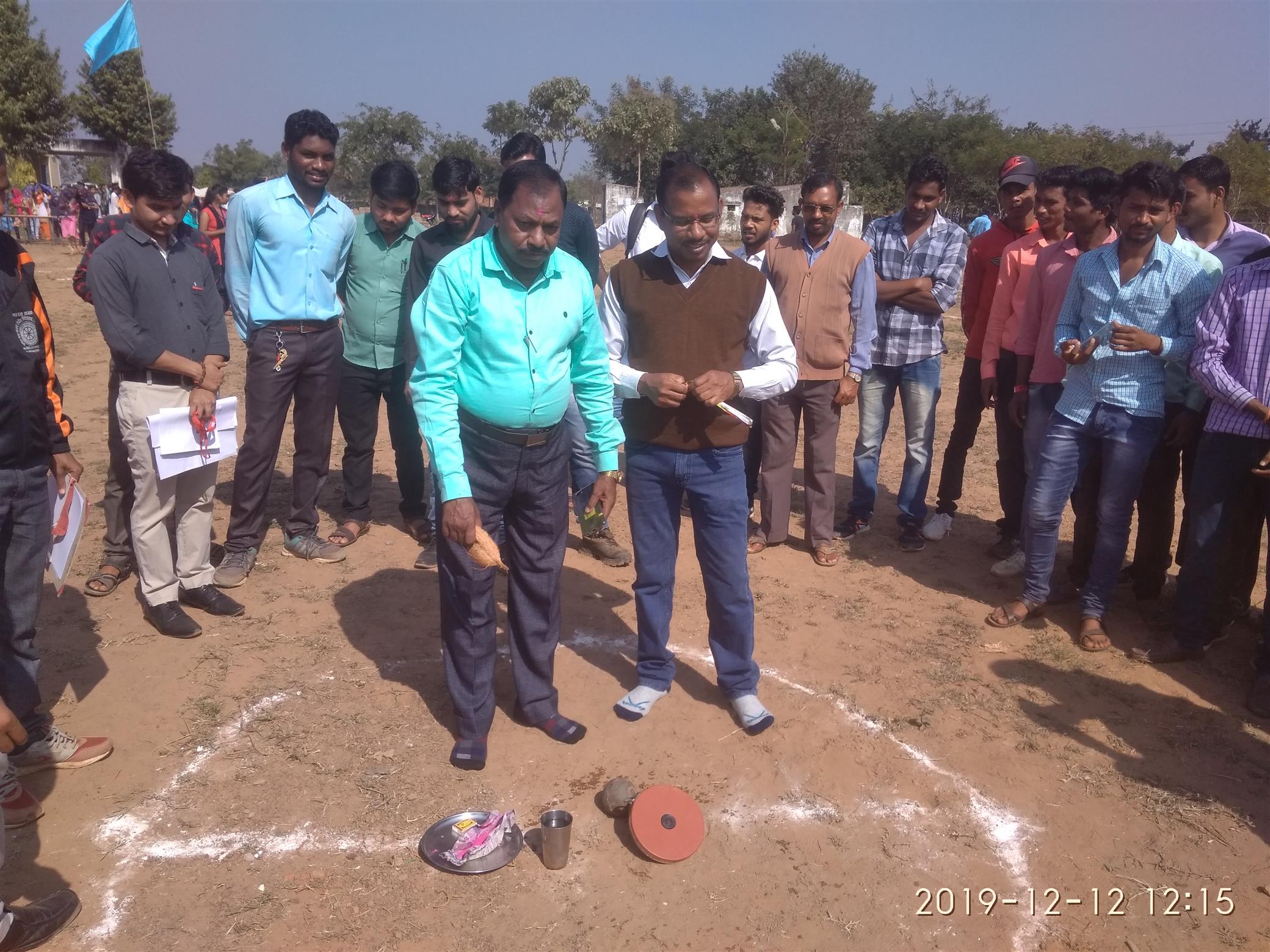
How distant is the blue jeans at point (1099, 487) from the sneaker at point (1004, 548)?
101 cm

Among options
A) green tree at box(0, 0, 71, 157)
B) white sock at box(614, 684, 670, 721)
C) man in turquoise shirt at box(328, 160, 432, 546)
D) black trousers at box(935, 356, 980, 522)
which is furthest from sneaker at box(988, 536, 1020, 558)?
green tree at box(0, 0, 71, 157)

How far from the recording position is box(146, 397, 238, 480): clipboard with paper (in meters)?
4.31

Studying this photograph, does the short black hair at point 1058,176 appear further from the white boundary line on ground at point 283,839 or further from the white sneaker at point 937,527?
the white boundary line on ground at point 283,839

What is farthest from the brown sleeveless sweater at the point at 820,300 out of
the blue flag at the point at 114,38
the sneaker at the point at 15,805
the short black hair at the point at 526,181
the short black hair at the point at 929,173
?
the blue flag at the point at 114,38

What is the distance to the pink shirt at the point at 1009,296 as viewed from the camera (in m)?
5.48

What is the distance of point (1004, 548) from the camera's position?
19.8ft

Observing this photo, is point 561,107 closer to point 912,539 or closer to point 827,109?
point 827,109

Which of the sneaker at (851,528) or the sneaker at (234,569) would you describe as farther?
the sneaker at (851,528)

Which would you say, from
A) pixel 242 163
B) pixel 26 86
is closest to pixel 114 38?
pixel 26 86

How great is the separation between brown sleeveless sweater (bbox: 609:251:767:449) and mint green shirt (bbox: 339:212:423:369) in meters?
2.35

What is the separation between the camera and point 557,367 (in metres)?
3.37

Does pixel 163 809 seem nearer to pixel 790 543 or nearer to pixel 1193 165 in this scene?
pixel 790 543

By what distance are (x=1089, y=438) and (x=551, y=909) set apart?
361 cm

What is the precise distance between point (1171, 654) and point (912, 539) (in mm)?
1818
